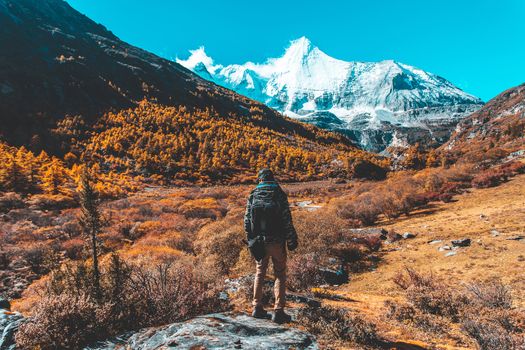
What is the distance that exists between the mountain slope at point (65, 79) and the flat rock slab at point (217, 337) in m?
74.1

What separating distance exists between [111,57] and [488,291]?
497 ft

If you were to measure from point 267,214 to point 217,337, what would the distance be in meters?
2.19

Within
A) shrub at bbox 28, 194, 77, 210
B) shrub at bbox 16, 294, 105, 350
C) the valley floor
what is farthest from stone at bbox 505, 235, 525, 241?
shrub at bbox 28, 194, 77, 210

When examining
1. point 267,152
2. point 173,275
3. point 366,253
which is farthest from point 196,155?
point 173,275

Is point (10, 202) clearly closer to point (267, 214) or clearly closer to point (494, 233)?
point (267, 214)

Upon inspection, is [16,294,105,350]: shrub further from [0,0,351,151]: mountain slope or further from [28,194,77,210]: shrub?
[0,0,351,151]: mountain slope

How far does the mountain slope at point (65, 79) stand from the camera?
72.3m

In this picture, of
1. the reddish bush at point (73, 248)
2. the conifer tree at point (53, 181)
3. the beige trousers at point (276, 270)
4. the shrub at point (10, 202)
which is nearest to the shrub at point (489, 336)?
the beige trousers at point (276, 270)

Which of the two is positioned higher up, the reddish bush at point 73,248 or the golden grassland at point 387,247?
the golden grassland at point 387,247

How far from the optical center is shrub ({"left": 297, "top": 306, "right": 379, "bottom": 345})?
4589 millimetres

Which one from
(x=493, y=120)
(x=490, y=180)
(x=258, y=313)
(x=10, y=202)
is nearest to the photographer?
(x=258, y=313)

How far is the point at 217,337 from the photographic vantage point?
13.2 feet

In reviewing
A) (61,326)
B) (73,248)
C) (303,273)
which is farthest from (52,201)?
(61,326)

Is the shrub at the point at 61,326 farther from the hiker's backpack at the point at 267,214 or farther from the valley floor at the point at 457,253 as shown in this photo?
the valley floor at the point at 457,253
